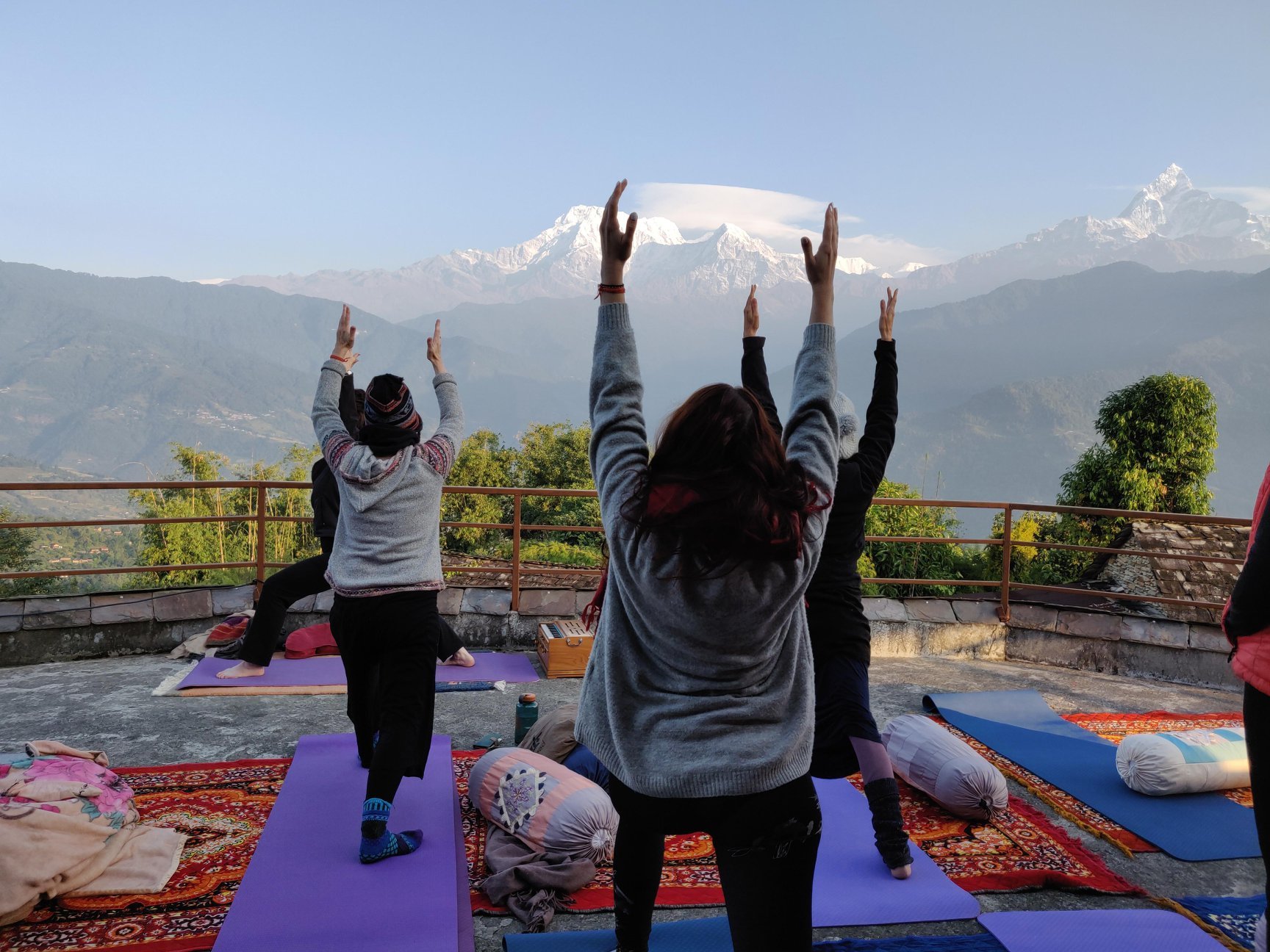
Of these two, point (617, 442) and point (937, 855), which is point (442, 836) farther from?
point (617, 442)

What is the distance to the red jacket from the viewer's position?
5.64 feet

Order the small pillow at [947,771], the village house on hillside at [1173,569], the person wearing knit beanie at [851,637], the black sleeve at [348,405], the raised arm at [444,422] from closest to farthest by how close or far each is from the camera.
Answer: the person wearing knit beanie at [851,637] → the raised arm at [444,422] → the black sleeve at [348,405] → the small pillow at [947,771] → the village house on hillside at [1173,569]

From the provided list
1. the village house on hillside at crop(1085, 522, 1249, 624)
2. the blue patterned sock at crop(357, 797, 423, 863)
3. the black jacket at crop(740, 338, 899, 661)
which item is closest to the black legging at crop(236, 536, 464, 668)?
the blue patterned sock at crop(357, 797, 423, 863)

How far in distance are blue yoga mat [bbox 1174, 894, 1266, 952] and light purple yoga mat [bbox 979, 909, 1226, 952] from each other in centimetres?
10

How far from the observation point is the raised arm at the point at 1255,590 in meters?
1.72

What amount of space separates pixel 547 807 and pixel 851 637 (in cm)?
126

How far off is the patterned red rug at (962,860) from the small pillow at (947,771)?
0.24ft

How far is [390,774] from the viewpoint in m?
3.07

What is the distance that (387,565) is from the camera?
3.17m

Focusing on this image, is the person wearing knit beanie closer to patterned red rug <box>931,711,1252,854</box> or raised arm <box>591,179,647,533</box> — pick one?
patterned red rug <box>931,711,1252,854</box>

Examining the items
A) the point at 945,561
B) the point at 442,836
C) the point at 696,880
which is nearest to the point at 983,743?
the point at 696,880

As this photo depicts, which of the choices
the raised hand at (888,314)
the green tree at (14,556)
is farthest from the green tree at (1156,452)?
the green tree at (14,556)

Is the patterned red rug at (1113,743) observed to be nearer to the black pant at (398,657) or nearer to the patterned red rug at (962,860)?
the patterned red rug at (962,860)

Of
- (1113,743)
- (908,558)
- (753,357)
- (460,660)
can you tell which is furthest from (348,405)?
(908,558)
